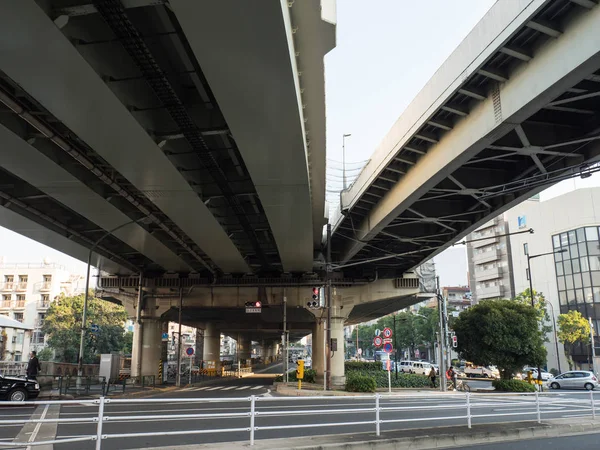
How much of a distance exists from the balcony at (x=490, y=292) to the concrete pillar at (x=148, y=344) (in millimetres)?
66314

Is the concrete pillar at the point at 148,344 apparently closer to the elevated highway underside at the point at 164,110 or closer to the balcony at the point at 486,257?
the elevated highway underside at the point at 164,110

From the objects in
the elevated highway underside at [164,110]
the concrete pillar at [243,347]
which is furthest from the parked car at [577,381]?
the concrete pillar at [243,347]

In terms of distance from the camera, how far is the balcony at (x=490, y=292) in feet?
282

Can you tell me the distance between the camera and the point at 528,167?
1694cm

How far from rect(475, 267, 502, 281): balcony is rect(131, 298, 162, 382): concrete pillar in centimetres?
6677

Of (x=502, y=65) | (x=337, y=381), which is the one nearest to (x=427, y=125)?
(x=502, y=65)

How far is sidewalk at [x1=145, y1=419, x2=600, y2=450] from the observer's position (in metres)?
9.16

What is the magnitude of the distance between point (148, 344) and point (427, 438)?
103 ft

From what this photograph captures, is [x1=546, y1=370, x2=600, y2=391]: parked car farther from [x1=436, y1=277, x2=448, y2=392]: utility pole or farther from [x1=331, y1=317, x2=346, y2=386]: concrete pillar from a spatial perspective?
[x1=331, y1=317, x2=346, y2=386]: concrete pillar

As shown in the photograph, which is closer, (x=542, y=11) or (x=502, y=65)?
(x=542, y=11)

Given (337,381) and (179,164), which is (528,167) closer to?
(179,164)

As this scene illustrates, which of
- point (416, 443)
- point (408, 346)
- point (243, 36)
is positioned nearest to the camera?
point (243, 36)

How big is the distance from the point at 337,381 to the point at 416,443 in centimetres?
2591

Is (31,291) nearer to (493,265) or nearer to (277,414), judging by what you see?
(493,265)
